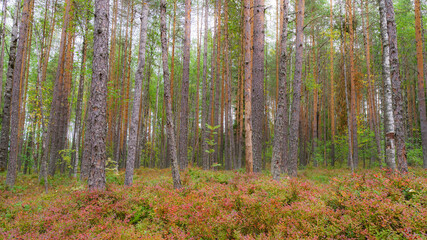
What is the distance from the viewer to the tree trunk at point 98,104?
5891mm

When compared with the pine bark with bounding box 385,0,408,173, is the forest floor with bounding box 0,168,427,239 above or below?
below

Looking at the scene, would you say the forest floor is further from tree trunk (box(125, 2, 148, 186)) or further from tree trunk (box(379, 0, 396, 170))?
tree trunk (box(379, 0, 396, 170))

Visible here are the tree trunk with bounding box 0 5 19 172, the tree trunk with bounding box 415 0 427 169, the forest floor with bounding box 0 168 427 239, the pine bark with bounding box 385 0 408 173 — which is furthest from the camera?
the tree trunk with bounding box 415 0 427 169

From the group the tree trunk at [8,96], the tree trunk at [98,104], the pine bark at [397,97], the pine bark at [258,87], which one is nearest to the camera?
the tree trunk at [98,104]

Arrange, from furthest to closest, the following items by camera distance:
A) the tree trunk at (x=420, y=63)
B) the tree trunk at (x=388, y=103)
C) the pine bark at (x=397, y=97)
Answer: the tree trunk at (x=420, y=63), the tree trunk at (x=388, y=103), the pine bark at (x=397, y=97)

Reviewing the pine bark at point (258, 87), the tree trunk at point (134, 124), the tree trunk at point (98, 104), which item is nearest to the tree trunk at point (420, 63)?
the pine bark at point (258, 87)

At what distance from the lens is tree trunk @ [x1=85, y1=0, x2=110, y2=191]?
5.89 metres

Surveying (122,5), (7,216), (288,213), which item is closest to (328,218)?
(288,213)

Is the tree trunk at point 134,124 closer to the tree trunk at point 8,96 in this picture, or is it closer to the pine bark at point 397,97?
the tree trunk at point 8,96

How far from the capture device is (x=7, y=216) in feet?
16.5

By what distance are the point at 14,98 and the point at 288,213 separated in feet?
36.4

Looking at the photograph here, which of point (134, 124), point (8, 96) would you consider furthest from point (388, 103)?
point (8, 96)

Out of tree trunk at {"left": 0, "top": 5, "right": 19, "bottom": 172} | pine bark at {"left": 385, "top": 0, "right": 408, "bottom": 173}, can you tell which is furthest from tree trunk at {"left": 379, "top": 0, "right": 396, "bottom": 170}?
tree trunk at {"left": 0, "top": 5, "right": 19, "bottom": 172}

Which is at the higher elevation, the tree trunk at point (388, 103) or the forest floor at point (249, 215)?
the tree trunk at point (388, 103)
